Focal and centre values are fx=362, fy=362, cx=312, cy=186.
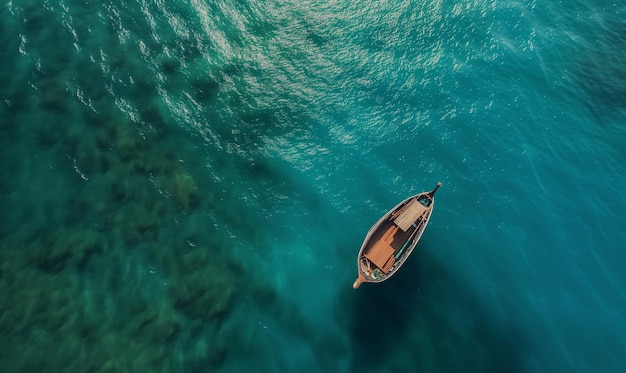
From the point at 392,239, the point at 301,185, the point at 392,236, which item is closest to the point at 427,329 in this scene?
the point at 392,239

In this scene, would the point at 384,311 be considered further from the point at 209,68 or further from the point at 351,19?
the point at 351,19

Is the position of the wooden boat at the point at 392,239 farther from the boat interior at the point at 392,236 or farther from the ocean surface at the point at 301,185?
the ocean surface at the point at 301,185

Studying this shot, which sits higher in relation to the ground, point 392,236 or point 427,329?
point 392,236

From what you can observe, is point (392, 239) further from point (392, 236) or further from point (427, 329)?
point (427, 329)

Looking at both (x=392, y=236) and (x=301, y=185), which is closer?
(x=392, y=236)

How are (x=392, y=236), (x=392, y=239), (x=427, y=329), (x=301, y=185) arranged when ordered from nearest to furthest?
(x=427, y=329) → (x=392, y=239) → (x=392, y=236) → (x=301, y=185)
